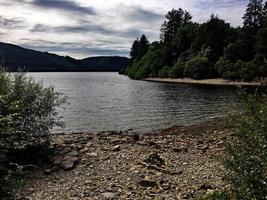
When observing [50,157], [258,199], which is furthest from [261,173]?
[50,157]

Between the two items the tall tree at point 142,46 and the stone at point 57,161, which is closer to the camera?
the stone at point 57,161

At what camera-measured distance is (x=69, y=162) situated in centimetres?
1705

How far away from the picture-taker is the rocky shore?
13.8 meters

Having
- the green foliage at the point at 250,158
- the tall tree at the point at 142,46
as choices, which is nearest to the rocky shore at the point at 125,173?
the green foliage at the point at 250,158

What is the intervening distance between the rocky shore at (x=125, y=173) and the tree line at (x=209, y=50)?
69.7m

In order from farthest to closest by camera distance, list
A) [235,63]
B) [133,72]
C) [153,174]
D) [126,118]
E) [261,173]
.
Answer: [133,72]
[235,63]
[126,118]
[153,174]
[261,173]

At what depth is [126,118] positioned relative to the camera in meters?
40.3

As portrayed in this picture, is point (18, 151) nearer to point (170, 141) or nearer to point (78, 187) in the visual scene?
point (78, 187)

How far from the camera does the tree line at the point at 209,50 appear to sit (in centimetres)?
10119

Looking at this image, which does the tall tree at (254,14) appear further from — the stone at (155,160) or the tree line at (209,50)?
the stone at (155,160)

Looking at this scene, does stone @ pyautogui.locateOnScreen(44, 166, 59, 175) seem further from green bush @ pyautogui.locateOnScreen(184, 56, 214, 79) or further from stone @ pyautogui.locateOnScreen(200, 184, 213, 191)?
green bush @ pyautogui.locateOnScreen(184, 56, 214, 79)

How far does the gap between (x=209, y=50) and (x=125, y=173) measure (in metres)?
105

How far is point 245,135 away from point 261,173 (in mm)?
2856

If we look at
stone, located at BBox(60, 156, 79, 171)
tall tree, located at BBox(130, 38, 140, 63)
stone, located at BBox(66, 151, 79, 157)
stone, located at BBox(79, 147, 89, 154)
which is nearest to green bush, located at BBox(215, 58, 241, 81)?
tall tree, located at BBox(130, 38, 140, 63)
